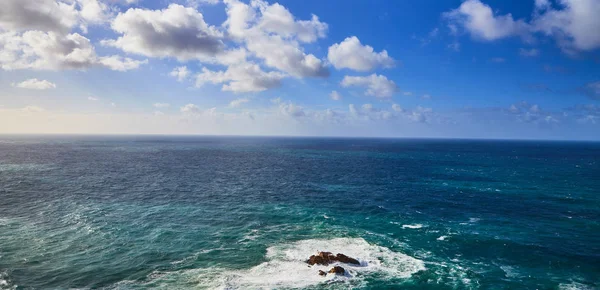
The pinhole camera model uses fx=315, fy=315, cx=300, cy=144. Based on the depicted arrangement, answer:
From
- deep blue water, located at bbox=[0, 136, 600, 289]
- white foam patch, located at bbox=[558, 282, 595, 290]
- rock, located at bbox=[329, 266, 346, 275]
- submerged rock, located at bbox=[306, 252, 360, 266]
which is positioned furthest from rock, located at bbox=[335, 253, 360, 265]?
white foam patch, located at bbox=[558, 282, 595, 290]

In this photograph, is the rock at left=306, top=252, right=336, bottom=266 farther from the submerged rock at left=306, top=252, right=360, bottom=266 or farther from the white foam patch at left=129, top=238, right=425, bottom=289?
the white foam patch at left=129, top=238, right=425, bottom=289

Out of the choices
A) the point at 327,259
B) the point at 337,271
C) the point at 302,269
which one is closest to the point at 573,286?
the point at 337,271

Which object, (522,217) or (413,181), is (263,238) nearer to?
(522,217)

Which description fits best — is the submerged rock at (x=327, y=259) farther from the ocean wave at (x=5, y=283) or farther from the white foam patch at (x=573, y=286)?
the ocean wave at (x=5, y=283)

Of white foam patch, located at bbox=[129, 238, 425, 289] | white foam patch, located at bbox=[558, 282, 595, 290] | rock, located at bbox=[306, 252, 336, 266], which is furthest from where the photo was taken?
rock, located at bbox=[306, 252, 336, 266]

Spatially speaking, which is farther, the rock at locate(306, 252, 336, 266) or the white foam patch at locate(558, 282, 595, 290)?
the rock at locate(306, 252, 336, 266)

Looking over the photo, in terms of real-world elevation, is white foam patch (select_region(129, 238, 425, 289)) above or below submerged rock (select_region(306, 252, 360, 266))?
below

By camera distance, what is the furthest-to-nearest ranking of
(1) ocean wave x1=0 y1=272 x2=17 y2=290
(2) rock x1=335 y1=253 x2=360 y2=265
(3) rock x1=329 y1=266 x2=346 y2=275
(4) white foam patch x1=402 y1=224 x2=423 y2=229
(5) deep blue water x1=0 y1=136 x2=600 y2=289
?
1. (4) white foam patch x1=402 y1=224 x2=423 y2=229
2. (2) rock x1=335 y1=253 x2=360 y2=265
3. (3) rock x1=329 y1=266 x2=346 y2=275
4. (5) deep blue water x1=0 y1=136 x2=600 y2=289
5. (1) ocean wave x1=0 y1=272 x2=17 y2=290

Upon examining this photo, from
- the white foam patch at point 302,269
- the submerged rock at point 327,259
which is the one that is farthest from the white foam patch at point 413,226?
the submerged rock at point 327,259
